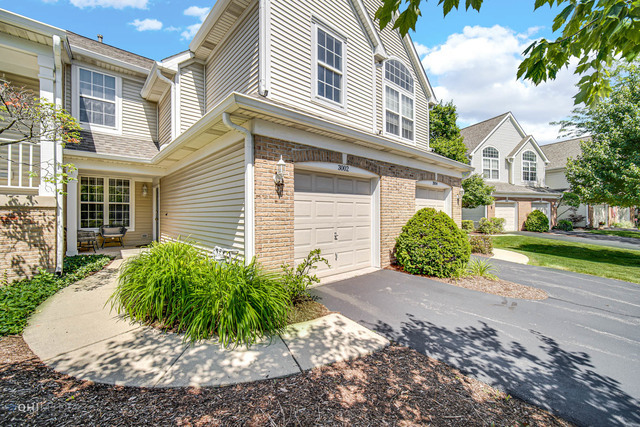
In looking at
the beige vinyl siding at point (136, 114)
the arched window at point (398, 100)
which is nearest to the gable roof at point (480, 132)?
the arched window at point (398, 100)

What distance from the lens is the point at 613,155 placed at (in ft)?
36.6

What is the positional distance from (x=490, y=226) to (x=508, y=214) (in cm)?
338

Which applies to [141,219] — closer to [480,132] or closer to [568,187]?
[480,132]

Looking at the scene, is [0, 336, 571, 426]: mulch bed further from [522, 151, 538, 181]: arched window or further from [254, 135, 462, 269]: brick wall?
[522, 151, 538, 181]: arched window

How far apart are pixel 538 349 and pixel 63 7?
13610mm

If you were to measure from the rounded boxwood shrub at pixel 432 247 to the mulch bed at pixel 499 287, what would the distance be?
0.30m

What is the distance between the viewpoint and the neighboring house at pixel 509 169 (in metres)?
19.9

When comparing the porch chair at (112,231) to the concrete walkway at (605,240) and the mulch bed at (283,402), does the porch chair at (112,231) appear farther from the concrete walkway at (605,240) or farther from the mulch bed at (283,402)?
the concrete walkway at (605,240)

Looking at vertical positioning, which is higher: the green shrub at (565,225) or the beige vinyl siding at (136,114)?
the beige vinyl siding at (136,114)

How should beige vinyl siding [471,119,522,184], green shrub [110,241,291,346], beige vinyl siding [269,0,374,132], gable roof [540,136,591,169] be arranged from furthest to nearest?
gable roof [540,136,591,169]
beige vinyl siding [471,119,522,184]
beige vinyl siding [269,0,374,132]
green shrub [110,241,291,346]

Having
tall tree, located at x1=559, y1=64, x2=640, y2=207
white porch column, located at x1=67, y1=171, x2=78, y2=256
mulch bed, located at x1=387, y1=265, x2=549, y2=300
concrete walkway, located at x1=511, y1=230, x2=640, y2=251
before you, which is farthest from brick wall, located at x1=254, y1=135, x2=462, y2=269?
concrete walkway, located at x1=511, y1=230, x2=640, y2=251

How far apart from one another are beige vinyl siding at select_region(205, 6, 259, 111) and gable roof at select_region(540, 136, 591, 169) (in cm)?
2975

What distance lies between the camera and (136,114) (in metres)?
10.4

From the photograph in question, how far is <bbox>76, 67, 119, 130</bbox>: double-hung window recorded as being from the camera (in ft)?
30.5
